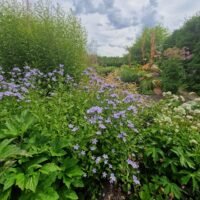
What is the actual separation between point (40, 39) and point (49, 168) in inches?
122

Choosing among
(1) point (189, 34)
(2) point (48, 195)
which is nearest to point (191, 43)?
(1) point (189, 34)

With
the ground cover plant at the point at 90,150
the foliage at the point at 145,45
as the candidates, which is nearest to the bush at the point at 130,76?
the foliage at the point at 145,45

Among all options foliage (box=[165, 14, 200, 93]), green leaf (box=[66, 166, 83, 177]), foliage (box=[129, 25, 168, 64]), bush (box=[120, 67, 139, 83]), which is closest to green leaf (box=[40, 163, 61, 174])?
green leaf (box=[66, 166, 83, 177])

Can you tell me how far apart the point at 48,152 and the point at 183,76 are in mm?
5827

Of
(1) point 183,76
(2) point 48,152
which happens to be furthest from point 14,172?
(1) point 183,76

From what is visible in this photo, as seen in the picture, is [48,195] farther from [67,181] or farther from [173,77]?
[173,77]

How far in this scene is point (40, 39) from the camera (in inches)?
185

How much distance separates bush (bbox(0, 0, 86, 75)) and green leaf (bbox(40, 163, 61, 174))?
8.60 feet

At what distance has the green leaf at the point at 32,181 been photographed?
1.95 m

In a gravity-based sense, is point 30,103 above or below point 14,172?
above

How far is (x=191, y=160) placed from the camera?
2584mm

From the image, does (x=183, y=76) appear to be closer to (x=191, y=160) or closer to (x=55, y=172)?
(x=191, y=160)

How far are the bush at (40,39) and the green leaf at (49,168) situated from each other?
262 centimetres

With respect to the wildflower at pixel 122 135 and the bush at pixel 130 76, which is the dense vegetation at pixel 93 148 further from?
the bush at pixel 130 76
